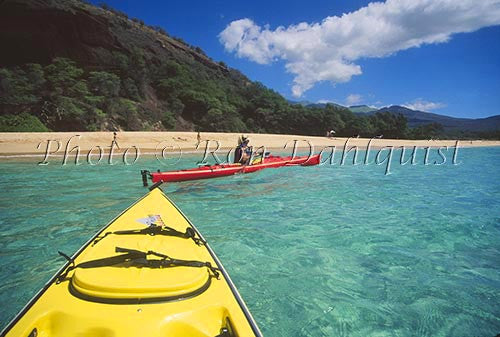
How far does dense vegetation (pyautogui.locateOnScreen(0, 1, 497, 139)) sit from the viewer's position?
103 feet

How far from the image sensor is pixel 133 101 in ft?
133

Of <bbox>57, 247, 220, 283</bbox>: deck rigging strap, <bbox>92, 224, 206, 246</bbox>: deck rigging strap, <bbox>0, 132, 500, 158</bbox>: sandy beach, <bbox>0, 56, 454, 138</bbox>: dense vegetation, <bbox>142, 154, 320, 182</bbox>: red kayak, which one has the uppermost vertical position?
<bbox>0, 56, 454, 138</bbox>: dense vegetation

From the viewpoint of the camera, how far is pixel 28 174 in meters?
12.6

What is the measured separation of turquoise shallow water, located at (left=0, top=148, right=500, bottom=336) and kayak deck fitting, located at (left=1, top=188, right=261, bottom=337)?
1.61 m

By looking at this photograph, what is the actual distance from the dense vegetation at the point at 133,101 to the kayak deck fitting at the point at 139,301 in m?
30.3

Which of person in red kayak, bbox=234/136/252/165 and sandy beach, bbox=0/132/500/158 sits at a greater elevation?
person in red kayak, bbox=234/136/252/165

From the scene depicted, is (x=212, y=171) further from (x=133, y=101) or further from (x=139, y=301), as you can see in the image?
(x=133, y=101)

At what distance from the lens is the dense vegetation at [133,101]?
1240 inches

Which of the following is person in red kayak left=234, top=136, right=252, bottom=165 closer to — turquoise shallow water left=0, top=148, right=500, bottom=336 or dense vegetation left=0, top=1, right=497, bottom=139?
turquoise shallow water left=0, top=148, right=500, bottom=336

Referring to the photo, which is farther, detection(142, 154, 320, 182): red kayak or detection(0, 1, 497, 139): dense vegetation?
detection(0, 1, 497, 139): dense vegetation

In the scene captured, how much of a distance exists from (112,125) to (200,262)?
1388 inches

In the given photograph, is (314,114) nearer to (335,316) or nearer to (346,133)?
(346,133)

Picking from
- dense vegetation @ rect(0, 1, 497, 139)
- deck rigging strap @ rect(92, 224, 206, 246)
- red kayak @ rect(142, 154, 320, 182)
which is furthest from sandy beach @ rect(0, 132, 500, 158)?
deck rigging strap @ rect(92, 224, 206, 246)

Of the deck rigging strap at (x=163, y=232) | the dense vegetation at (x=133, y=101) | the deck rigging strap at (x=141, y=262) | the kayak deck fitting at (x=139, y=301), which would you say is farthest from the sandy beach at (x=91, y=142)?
the kayak deck fitting at (x=139, y=301)
